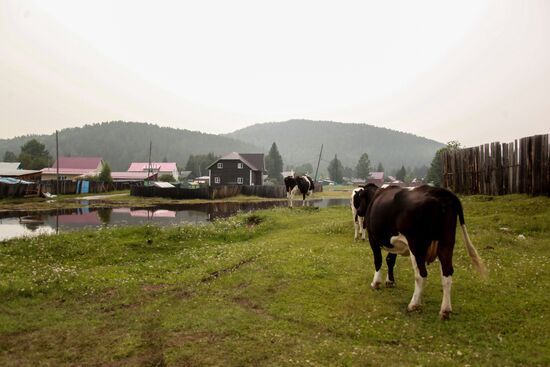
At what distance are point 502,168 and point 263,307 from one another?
19823mm

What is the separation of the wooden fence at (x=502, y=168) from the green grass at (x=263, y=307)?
211 inches

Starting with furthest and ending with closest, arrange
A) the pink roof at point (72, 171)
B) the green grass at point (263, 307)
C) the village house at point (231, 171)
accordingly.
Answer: the pink roof at point (72, 171)
the village house at point (231, 171)
the green grass at point (263, 307)

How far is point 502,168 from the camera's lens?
23.1 metres

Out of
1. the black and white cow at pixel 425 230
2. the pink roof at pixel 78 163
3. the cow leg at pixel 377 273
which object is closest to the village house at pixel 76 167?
the pink roof at pixel 78 163

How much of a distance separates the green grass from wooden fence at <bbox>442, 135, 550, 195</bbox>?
5360 mm

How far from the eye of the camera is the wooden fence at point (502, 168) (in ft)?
65.2

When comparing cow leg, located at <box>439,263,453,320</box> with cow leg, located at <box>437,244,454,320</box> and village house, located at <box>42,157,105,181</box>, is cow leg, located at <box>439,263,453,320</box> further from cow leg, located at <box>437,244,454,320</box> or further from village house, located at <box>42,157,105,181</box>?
village house, located at <box>42,157,105,181</box>

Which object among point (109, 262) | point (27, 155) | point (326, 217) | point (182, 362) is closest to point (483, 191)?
point (326, 217)

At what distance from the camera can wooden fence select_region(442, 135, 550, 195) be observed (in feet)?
65.2

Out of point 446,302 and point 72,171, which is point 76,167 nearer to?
point 72,171

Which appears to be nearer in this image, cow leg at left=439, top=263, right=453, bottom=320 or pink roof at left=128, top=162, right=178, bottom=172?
cow leg at left=439, top=263, right=453, bottom=320

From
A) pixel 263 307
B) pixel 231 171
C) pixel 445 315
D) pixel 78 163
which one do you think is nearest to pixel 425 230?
pixel 445 315

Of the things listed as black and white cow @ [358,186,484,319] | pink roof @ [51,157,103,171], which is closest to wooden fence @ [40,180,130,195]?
pink roof @ [51,157,103,171]

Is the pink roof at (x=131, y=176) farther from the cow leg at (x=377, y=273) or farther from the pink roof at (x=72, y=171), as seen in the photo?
the cow leg at (x=377, y=273)
